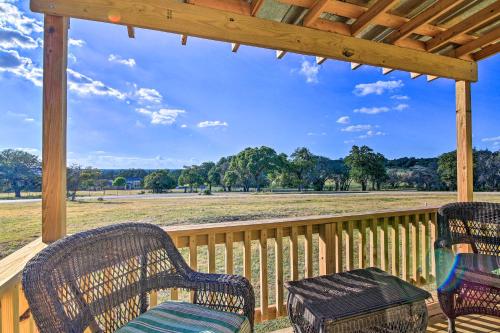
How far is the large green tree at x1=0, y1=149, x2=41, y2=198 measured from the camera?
5.72 ft

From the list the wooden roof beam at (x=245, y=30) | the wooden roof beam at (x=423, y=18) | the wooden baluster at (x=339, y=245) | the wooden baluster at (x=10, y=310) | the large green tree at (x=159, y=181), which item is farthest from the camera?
the large green tree at (x=159, y=181)

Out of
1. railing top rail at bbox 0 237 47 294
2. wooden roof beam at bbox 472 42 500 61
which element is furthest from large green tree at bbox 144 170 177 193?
wooden roof beam at bbox 472 42 500 61

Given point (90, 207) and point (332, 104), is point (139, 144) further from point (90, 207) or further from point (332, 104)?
point (332, 104)

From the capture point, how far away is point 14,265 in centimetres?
116

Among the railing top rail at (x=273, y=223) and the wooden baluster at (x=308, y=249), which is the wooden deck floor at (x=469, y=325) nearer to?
the wooden baluster at (x=308, y=249)

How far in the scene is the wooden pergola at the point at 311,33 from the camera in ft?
4.96

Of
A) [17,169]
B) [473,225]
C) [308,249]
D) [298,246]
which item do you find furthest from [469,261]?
[17,169]

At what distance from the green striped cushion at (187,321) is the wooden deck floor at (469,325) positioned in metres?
1.04

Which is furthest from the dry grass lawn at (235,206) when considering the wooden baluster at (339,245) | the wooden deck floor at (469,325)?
the wooden deck floor at (469,325)

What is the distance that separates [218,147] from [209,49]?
5.80 feet

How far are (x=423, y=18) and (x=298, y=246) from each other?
6.94ft

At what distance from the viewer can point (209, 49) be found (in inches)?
186

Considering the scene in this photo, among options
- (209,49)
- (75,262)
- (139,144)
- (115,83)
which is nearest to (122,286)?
(75,262)

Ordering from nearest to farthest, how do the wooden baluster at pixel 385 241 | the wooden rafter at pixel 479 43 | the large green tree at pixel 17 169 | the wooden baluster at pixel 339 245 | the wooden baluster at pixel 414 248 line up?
the large green tree at pixel 17 169
the wooden rafter at pixel 479 43
the wooden baluster at pixel 339 245
the wooden baluster at pixel 385 241
the wooden baluster at pixel 414 248
